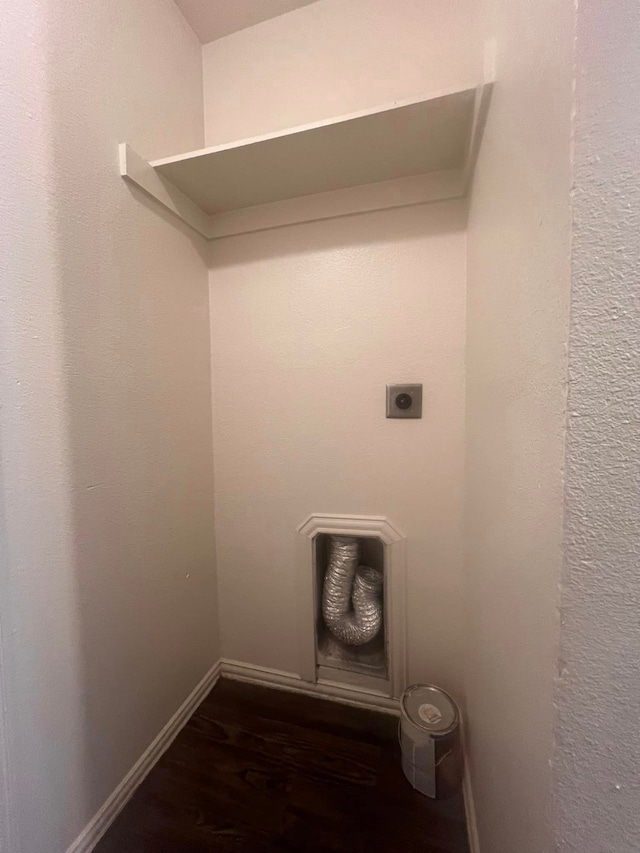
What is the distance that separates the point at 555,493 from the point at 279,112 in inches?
59.7

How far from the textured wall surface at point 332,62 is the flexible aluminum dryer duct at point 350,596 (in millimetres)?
1537

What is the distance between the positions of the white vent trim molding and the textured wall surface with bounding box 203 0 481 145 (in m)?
1.40

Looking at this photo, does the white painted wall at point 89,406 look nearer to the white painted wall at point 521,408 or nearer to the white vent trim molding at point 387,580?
the white vent trim molding at point 387,580

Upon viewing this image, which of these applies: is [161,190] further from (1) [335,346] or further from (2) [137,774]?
(2) [137,774]

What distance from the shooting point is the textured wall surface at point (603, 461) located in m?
0.31

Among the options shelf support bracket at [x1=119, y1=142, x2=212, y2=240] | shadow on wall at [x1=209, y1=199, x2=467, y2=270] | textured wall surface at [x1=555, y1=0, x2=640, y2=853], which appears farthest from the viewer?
shadow on wall at [x1=209, y1=199, x2=467, y2=270]

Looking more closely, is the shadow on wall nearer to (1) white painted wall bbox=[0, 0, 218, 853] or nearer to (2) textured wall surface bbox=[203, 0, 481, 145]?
(1) white painted wall bbox=[0, 0, 218, 853]

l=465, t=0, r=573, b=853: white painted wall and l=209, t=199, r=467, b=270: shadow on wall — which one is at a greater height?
l=209, t=199, r=467, b=270: shadow on wall

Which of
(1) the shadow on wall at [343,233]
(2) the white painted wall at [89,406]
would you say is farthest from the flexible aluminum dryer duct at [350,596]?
(1) the shadow on wall at [343,233]

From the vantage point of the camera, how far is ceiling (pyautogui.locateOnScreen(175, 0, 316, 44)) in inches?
42.6

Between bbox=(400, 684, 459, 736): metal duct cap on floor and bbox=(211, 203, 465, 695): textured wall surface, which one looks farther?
bbox=(211, 203, 465, 695): textured wall surface

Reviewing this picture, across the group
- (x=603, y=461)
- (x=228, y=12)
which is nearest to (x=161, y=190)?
(x=228, y=12)

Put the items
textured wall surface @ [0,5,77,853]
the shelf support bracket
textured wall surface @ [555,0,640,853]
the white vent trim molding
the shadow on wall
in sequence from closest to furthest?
textured wall surface @ [555,0,640,853] < textured wall surface @ [0,5,77,853] < the shelf support bracket < the shadow on wall < the white vent trim molding

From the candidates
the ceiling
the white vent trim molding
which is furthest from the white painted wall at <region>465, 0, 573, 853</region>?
the ceiling
